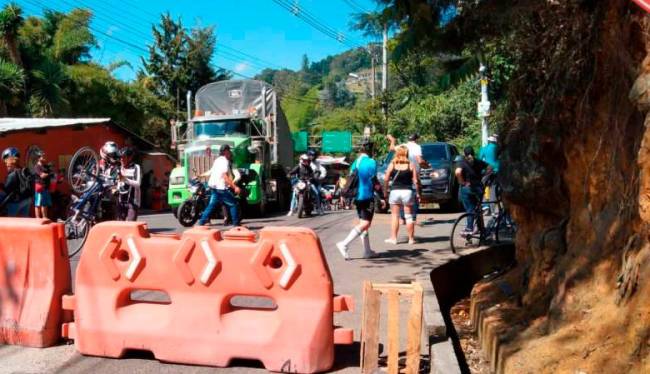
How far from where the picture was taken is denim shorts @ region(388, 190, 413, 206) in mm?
10883

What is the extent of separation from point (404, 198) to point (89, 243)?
20.3 ft

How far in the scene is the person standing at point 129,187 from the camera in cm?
1128

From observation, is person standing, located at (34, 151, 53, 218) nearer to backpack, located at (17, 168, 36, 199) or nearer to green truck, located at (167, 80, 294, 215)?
→ backpack, located at (17, 168, 36, 199)

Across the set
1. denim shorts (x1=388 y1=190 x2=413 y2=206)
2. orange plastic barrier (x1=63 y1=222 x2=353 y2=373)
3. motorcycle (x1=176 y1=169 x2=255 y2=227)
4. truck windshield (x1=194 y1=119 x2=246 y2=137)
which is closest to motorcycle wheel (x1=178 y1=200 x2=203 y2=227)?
motorcycle (x1=176 y1=169 x2=255 y2=227)

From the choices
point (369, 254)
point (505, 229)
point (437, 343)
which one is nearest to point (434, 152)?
point (505, 229)

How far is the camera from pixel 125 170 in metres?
11.3

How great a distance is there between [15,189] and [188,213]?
458cm

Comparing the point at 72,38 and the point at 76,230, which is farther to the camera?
the point at 72,38

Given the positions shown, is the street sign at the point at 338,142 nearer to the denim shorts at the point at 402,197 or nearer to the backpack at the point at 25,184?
the backpack at the point at 25,184

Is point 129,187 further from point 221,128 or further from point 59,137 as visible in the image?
point 59,137

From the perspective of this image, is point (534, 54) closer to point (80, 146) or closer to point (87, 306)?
point (87, 306)

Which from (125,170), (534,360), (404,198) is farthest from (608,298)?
(125,170)

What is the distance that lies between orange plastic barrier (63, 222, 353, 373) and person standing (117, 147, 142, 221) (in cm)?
566

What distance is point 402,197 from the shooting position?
10906mm
